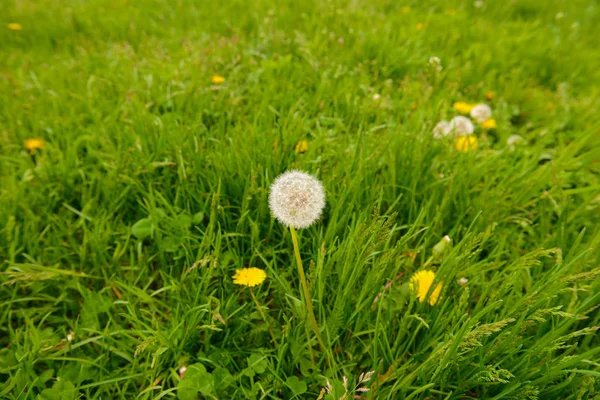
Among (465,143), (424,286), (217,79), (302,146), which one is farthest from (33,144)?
(465,143)

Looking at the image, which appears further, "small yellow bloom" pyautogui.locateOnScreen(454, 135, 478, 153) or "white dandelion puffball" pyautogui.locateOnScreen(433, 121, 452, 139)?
"white dandelion puffball" pyautogui.locateOnScreen(433, 121, 452, 139)

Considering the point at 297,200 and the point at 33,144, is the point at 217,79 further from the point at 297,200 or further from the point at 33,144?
the point at 297,200

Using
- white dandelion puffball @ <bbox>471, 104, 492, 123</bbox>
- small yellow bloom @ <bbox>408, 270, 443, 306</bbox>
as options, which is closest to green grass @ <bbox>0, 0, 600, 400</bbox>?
small yellow bloom @ <bbox>408, 270, 443, 306</bbox>

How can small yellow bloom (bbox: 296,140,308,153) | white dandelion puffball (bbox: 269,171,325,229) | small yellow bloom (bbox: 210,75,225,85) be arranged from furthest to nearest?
small yellow bloom (bbox: 210,75,225,85)
small yellow bloom (bbox: 296,140,308,153)
white dandelion puffball (bbox: 269,171,325,229)

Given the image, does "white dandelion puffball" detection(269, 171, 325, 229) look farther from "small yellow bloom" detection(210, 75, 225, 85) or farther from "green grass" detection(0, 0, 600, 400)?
"small yellow bloom" detection(210, 75, 225, 85)

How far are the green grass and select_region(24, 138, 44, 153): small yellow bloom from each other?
4cm

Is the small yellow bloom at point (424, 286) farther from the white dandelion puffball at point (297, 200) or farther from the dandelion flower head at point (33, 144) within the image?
the dandelion flower head at point (33, 144)

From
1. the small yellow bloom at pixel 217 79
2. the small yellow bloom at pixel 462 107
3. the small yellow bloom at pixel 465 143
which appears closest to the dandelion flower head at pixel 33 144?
the small yellow bloom at pixel 217 79

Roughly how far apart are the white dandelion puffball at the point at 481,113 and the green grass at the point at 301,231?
0.13m

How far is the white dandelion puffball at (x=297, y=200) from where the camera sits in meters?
1.16

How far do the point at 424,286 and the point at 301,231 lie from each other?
459 millimetres

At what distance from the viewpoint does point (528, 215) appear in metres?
1.73

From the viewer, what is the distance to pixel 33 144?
6.69 ft

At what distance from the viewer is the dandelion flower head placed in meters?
2.04
